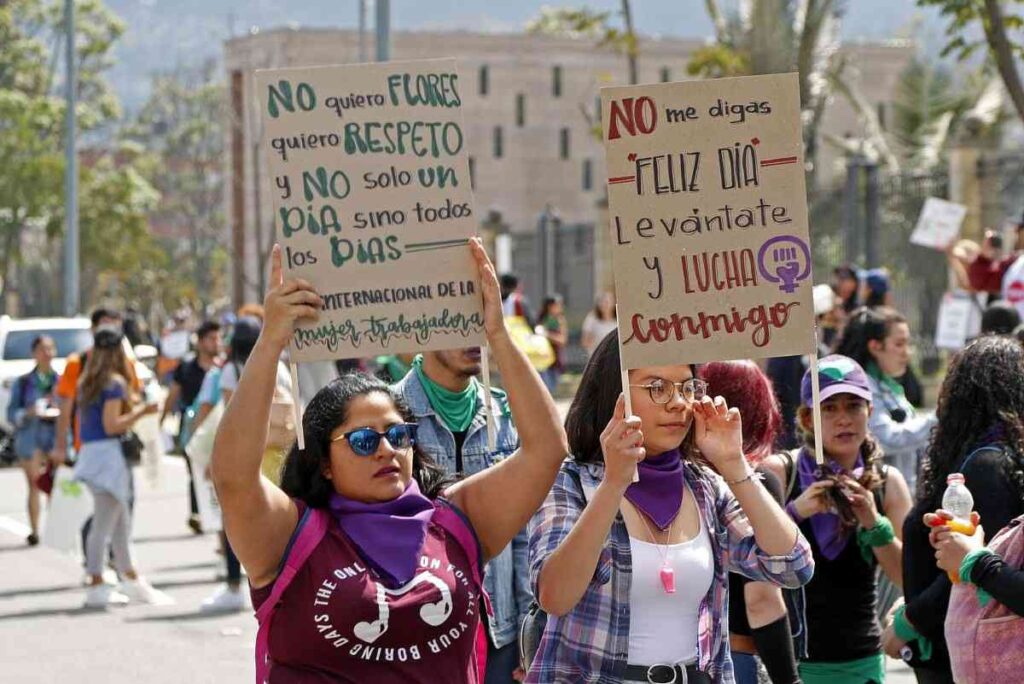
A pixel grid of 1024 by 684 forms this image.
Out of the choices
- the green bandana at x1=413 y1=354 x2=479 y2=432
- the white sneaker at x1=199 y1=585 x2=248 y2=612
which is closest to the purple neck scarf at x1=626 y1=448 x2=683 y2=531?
the green bandana at x1=413 y1=354 x2=479 y2=432

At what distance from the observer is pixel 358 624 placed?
4.40 m

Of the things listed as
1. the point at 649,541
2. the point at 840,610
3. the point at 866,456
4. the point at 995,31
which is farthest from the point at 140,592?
the point at 649,541

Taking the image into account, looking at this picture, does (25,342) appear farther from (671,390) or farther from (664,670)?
(664,670)

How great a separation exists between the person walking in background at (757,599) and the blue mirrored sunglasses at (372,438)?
3.79ft

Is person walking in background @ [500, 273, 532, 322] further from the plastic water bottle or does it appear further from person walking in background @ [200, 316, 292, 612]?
the plastic water bottle

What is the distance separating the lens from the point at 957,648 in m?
4.82

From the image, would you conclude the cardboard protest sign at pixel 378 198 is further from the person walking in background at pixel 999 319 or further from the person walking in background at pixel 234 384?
the person walking in background at pixel 234 384

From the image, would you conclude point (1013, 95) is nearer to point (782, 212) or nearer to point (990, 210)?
point (782, 212)

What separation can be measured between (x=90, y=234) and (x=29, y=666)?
4002 centimetres

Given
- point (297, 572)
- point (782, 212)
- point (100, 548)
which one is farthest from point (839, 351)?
point (100, 548)

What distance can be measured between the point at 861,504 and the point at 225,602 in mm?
6642

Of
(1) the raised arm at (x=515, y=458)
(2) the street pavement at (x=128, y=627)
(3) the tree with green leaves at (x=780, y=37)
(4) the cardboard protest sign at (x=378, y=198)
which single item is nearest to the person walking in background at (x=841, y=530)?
(1) the raised arm at (x=515, y=458)

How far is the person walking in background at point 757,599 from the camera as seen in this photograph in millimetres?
5637

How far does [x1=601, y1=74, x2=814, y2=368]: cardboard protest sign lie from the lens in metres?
4.85
